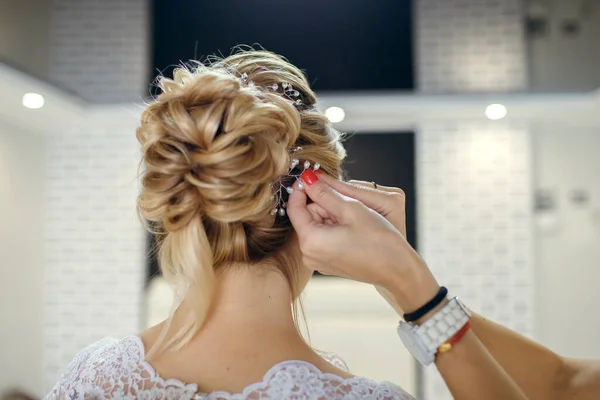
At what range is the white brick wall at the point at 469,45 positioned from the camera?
3625 mm

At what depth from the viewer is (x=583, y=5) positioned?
3348 millimetres

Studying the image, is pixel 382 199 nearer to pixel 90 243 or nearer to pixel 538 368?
pixel 538 368

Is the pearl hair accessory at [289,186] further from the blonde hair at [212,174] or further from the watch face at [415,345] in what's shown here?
the watch face at [415,345]

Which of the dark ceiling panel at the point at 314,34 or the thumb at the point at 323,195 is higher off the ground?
the dark ceiling panel at the point at 314,34

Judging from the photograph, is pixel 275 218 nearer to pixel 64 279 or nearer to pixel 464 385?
pixel 464 385

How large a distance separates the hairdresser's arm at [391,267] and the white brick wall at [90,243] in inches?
121

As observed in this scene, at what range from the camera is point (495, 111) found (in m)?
3.31

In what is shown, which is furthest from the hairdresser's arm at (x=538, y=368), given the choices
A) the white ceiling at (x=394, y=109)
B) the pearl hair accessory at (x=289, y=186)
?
the white ceiling at (x=394, y=109)

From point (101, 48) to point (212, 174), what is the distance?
3433mm

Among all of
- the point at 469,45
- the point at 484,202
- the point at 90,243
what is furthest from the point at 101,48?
the point at 484,202

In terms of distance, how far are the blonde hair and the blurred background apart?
243 cm

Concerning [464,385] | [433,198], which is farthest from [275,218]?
[433,198]

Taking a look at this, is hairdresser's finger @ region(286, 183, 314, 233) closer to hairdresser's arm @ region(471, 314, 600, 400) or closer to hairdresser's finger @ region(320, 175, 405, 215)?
hairdresser's finger @ region(320, 175, 405, 215)

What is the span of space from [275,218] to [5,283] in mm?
3035
